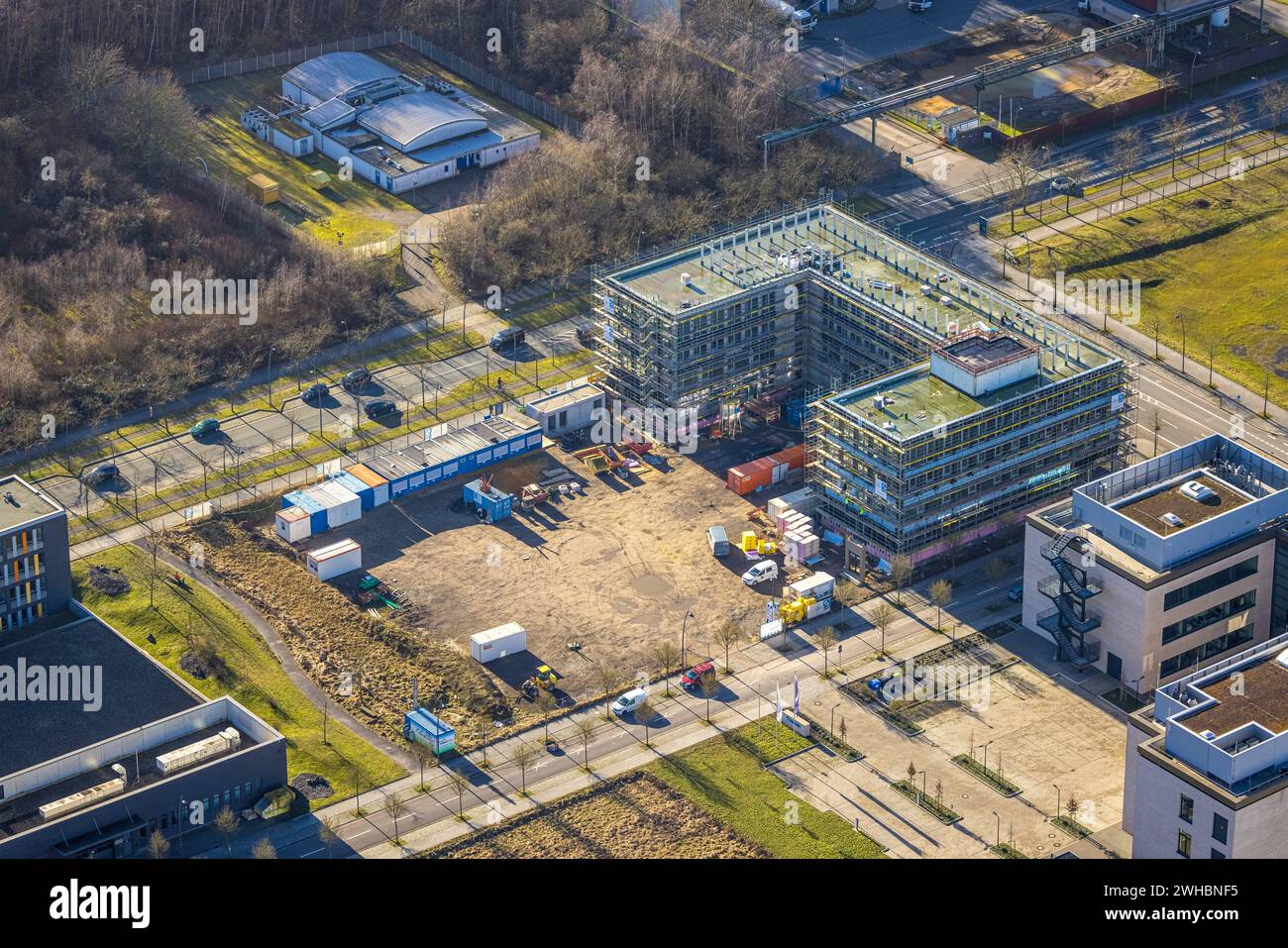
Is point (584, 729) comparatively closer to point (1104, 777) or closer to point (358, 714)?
point (358, 714)

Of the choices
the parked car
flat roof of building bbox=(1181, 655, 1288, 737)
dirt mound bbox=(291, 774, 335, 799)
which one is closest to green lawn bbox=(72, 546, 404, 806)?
dirt mound bbox=(291, 774, 335, 799)

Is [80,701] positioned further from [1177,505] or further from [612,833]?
[1177,505]

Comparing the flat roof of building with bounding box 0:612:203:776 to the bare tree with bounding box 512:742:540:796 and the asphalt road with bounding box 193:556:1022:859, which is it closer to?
the asphalt road with bounding box 193:556:1022:859

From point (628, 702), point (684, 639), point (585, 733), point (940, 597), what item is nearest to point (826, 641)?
point (940, 597)

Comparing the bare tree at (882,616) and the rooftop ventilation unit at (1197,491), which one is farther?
the bare tree at (882,616)

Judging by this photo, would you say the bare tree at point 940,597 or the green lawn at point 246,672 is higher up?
the bare tree at point 940,597

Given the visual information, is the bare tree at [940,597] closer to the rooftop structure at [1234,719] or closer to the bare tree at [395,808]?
the rooftop structure at [1234,719]

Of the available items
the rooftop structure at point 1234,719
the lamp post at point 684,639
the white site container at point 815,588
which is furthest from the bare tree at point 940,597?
the rooftop structure at point 1234,719
